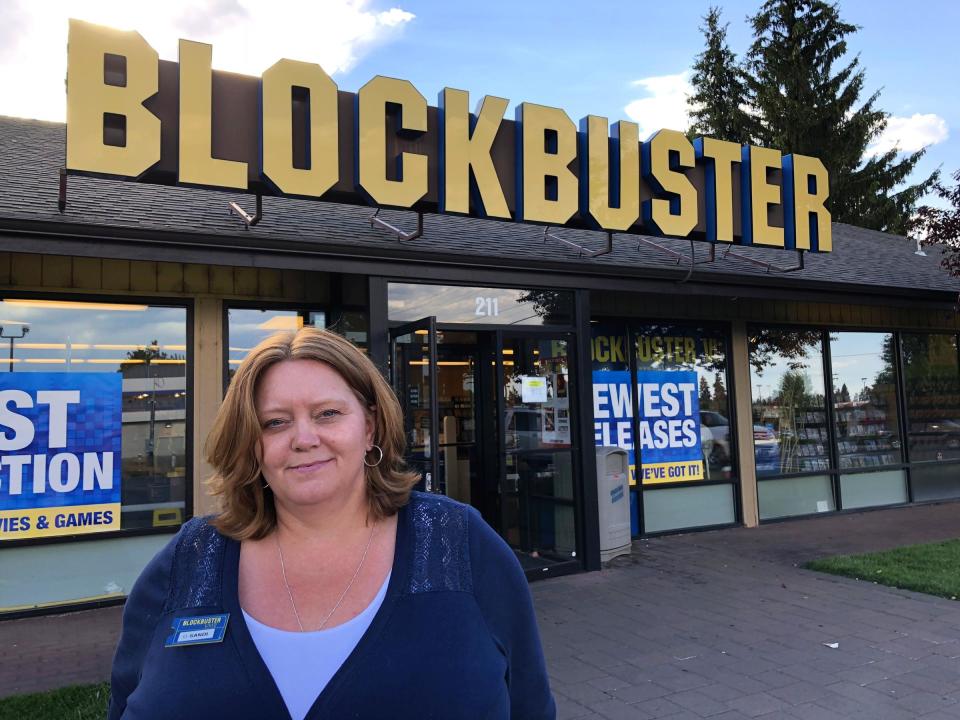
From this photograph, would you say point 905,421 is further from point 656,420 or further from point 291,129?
point 291,129

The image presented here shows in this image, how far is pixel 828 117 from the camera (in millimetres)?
26234

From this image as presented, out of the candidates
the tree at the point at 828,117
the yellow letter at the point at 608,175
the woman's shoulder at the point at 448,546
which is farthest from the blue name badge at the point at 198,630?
the tree at the point at 828,117

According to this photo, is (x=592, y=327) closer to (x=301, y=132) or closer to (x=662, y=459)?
(x=662, y=459)

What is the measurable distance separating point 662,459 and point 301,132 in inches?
229

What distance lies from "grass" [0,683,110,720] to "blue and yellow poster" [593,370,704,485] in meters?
5.85

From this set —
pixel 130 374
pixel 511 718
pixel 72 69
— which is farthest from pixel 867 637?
pixel 72 69

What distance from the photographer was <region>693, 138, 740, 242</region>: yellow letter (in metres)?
8.12

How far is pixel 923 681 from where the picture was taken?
4.39 metres

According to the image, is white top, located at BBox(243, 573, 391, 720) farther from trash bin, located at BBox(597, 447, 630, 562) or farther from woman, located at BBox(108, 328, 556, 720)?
trash bin, located at BBox(597, 447, 630, 562)

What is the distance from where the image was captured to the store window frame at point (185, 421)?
6266mm

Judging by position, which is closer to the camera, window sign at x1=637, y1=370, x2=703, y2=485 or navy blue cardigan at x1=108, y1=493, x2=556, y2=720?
navy blue cardigan at x1=108, y1=493, x2=556, y2=720

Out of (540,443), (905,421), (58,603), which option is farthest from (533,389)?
(905,421)

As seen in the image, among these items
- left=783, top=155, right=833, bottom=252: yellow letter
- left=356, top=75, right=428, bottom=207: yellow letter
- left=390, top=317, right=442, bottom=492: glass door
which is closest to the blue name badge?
left=390, top=317, right=442, bottom=492: glass door

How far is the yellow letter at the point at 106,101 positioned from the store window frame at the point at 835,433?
7.77 m
